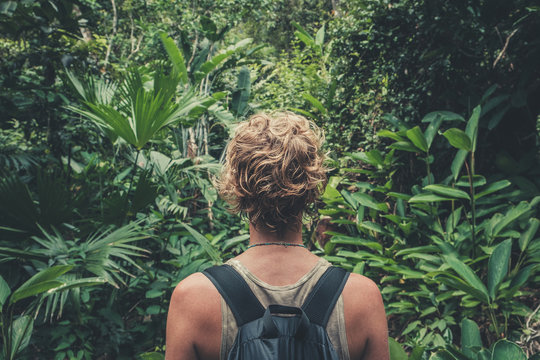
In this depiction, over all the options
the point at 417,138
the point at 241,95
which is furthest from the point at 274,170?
the point at 241,95

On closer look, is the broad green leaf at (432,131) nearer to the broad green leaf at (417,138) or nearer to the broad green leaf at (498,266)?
the broad green leaf at (417,138)

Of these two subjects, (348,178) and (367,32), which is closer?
(367,32)

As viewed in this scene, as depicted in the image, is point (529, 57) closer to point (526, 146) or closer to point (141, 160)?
point (526, 146)

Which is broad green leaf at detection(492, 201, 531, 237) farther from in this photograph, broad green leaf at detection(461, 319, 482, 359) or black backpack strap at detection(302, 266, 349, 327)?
black backpack strap at detection(302, 266, 349, 327)

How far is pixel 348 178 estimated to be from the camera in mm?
4684

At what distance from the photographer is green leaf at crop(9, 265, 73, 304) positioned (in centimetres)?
185

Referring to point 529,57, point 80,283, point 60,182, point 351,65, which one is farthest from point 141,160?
point 529,57

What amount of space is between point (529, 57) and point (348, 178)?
7.27 feet

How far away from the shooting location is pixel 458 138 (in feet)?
8.61

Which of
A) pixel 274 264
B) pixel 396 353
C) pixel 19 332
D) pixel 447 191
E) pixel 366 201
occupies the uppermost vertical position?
pixel 274 264

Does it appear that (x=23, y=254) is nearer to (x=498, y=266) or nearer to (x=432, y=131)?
(x=498, y=266)

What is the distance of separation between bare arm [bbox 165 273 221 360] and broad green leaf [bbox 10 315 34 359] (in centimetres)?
152

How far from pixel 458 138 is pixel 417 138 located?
0.40m

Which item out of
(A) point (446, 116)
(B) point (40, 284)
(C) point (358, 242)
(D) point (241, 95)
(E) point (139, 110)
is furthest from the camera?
(D) point (241, 95)
